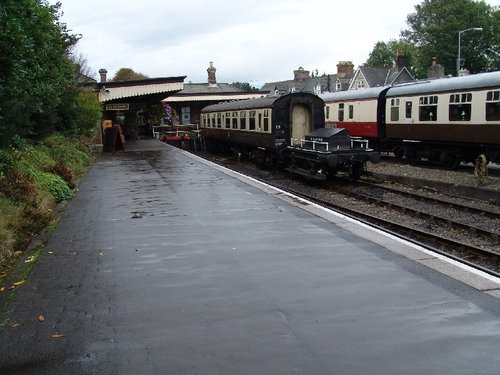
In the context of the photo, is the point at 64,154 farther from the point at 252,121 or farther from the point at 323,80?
the point at 323,80

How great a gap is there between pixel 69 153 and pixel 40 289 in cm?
1399

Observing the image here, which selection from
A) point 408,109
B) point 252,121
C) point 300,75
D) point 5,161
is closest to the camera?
point 5,161

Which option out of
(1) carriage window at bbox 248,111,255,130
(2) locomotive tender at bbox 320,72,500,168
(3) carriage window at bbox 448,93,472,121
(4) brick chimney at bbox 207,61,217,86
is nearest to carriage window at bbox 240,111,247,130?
(1) carriage window at bbox 248,111,255,130

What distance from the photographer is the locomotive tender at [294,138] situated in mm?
17062

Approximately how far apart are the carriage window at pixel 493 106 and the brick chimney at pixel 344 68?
2554 inches

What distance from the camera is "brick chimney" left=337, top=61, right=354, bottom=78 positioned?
8000 centimetres

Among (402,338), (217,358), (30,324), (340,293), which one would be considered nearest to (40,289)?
(30,324)

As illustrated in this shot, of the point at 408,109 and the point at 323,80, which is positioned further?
the point at 323,80

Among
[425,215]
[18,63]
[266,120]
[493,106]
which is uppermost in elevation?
[18,63]

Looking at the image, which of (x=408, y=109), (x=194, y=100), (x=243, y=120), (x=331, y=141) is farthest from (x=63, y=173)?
(x=194, y=100)

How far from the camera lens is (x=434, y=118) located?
1962 cm

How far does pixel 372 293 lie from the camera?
5.37 metres

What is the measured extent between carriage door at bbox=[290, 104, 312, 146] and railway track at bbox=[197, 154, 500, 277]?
272 cm

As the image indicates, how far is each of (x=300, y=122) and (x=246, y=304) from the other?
51.7 feet
